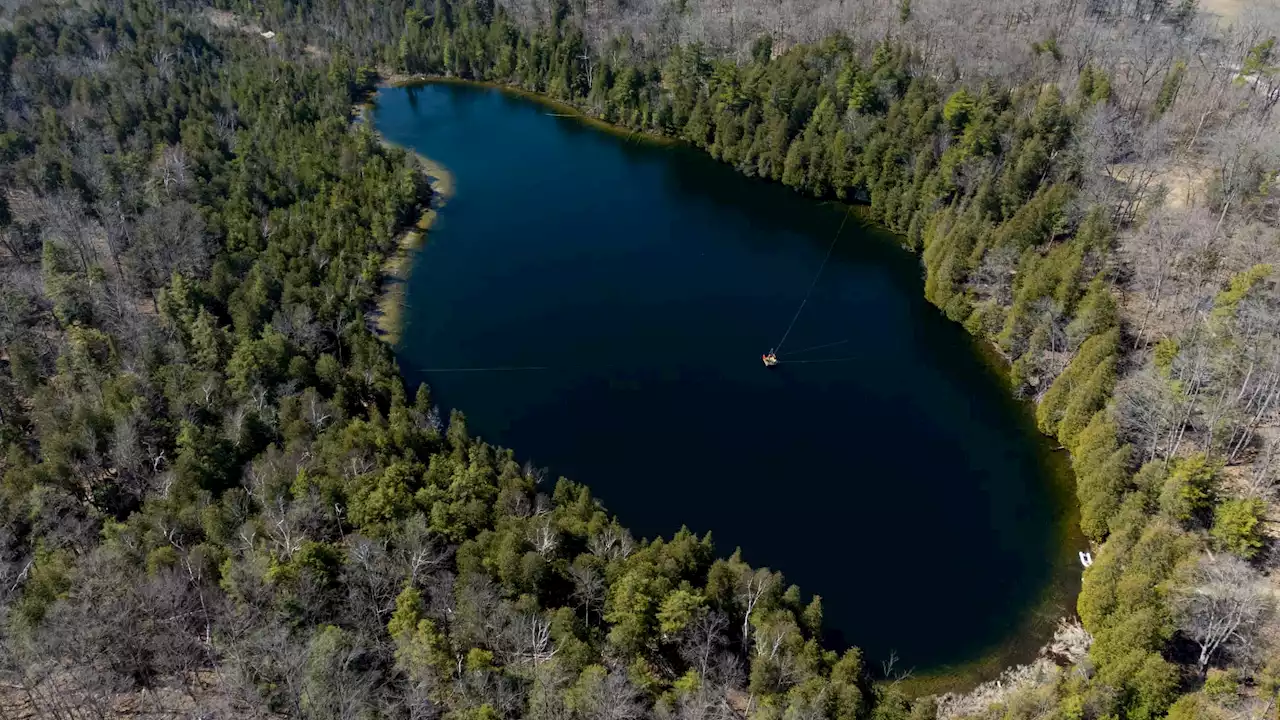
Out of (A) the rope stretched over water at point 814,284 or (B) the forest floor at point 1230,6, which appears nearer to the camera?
(A) the rope stretched over water at point 814,284

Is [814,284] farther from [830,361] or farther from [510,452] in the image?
[510,452]

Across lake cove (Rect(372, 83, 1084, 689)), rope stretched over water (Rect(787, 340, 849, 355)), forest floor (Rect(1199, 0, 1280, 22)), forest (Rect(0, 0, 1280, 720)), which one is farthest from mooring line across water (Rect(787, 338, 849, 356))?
forest floor (Rect(1199, 0, 1280, 22))

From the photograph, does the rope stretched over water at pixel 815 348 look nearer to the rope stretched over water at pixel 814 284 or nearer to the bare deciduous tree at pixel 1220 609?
the rope stretched over water at pixel 814 284

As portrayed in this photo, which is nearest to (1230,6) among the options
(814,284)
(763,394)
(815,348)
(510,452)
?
(814,284)

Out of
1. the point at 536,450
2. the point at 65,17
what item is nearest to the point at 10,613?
the point at 536,450

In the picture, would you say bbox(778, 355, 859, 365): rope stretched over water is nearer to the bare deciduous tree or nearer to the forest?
the forest

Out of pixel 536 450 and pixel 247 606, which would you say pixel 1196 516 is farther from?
pixel 247 606

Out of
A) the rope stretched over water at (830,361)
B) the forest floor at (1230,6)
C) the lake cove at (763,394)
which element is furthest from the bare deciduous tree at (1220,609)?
the forest floor at (1230,6)

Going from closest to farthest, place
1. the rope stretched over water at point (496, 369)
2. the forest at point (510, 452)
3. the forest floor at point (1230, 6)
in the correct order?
the forest at point (510, 452) < the rope stretched over water at point (496, 369) < the forest floor at point (1230, 6)
